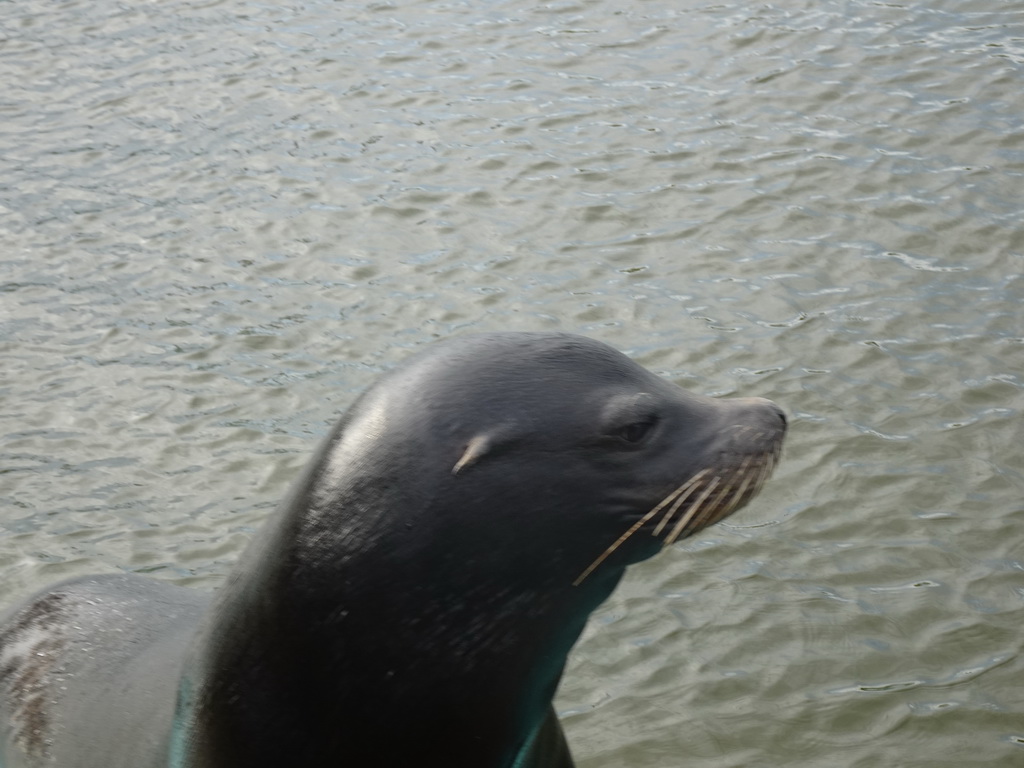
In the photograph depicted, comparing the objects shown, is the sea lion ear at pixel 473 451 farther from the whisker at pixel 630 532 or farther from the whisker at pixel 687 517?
the whisker at pixel 687 517

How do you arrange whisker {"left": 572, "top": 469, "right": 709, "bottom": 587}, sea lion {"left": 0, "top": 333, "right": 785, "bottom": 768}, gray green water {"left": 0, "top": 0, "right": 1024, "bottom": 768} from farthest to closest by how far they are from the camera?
gray green water {"left": 0, "top": 0, "right": 1024, "bottom": 768} → whisker {"left": 572, "top": 469, "right": 709, "bottom": 587} → sea lion {"left": 0, "top": 333, "right": 785, "bottom": 768}

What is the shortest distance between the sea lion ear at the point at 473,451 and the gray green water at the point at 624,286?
81.7 inches

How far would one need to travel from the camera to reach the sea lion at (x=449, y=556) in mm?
2732

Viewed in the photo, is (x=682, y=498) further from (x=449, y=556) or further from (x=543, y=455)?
(x=449, y=556)

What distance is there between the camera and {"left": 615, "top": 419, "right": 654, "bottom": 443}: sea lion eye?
298cm

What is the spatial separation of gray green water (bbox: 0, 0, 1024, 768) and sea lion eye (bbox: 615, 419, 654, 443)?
1855 mm

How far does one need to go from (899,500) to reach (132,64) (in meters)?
9.07

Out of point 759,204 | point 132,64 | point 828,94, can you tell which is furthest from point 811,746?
point 132,64

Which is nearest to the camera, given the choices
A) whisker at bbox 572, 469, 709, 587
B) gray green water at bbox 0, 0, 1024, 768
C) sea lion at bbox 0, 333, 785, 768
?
sea lion at bbox 0, 333, 785, 768

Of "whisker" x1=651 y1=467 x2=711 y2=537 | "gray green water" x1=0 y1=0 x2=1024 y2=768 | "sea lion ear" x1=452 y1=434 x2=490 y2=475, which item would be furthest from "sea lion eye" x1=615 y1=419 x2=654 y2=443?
"gray green water" x1=0 y1=0 x2=1024 y2=768

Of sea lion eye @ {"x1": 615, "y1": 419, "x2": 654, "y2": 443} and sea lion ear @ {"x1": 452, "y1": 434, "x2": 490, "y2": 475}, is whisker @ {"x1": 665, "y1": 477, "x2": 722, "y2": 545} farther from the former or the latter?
sea lion ear @ {"x1": 452, "y1": 434, "x2": 490, "y2": 475}

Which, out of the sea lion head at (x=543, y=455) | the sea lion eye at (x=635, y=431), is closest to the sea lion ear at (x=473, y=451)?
the sea lion head at (x=543, y=455)

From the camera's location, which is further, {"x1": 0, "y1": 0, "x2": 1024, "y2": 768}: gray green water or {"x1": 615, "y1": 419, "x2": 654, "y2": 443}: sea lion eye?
{"x1": 0, "y1": 0, "x2": 1024, "y2": 768}: gray green water

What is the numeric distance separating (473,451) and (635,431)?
0.41 m
